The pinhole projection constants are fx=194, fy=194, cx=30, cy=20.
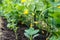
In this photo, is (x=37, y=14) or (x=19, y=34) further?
(x=19, y=34)

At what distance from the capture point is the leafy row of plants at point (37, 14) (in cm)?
124

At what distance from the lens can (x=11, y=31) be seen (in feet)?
6.86

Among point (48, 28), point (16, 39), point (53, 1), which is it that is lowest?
point (16, 39)

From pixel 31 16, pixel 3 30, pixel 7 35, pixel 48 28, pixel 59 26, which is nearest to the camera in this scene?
pixel 59 26

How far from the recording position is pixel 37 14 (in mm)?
1687

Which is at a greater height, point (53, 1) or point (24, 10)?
point (53, 1)

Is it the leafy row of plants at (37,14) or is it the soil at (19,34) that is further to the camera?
the soil at (19,34)

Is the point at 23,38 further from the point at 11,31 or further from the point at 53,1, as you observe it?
the point at 53,1

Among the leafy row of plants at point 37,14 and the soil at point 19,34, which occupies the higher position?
the leafy row of plants at point 37,14

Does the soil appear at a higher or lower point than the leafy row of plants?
lower

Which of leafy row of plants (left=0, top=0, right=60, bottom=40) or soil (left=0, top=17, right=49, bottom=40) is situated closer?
leafy row of plants (left=0, top=0, right=60, bottom=40)

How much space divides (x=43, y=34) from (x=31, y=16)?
21 centimetres

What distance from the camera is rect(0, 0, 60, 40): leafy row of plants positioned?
1245mm

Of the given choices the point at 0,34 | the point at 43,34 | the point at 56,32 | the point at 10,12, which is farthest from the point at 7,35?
the point at 56,32
